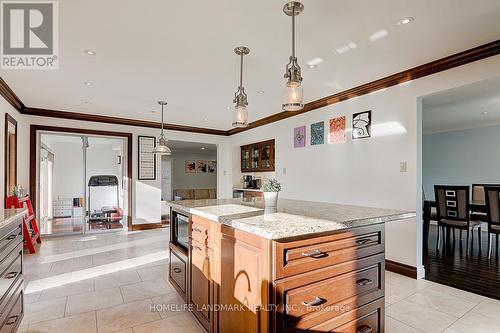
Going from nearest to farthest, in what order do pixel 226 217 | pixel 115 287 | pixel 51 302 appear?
1. pixel 226 217
2. pixel 51 302
3. pixel 115 287

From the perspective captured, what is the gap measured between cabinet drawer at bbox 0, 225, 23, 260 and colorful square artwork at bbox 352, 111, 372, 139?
382 centimetres

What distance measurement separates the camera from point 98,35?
2.36m

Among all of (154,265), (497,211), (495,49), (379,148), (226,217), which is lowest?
(154,265)

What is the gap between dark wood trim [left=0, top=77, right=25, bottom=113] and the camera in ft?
11.7

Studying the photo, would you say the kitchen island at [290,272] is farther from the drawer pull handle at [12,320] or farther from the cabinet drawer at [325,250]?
the drawer pull handle at [12,320]

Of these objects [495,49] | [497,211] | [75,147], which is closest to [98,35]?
[495,49]

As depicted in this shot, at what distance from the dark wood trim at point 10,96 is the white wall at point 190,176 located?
237 inches

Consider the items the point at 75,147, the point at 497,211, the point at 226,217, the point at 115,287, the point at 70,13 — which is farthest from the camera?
the point at 75,147

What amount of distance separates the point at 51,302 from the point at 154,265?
3.97ft

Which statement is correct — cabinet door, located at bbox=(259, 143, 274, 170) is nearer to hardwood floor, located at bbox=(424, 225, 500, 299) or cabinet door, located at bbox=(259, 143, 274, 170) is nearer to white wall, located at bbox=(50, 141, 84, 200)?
hardwood floor, located at bbox=(424, 225, 500, 299)

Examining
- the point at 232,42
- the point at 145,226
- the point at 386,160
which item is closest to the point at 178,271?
the point at 232,42

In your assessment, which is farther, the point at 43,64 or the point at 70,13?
the point at 43,64

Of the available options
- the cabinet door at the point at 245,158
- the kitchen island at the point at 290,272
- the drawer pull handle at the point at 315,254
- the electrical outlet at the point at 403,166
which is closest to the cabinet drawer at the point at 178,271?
the kitchen island at the point at 290,272

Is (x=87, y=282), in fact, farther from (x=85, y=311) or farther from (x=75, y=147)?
(x=75, y=147)
